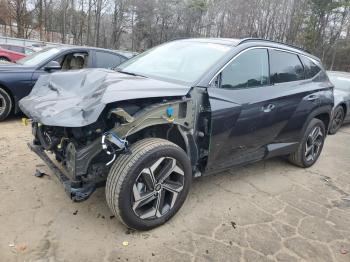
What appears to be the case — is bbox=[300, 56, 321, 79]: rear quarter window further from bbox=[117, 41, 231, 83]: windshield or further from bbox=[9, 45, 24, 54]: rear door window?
bbox=[9, 45, 24, 54]: rear door window

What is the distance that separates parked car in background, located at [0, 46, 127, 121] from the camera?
587 centimetres

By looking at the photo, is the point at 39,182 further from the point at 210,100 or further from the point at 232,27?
the point at 232,27

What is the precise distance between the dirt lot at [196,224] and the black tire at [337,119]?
12.6ft

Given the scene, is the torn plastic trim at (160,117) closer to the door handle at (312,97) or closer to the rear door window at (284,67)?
the rear door window at (284,67)

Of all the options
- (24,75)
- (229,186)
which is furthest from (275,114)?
(24,75)

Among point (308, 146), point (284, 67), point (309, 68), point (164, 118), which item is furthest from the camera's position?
point (308, 146)

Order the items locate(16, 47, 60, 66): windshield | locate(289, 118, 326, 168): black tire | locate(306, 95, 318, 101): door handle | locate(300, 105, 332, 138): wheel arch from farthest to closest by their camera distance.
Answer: locate(16, 47, 60, 66): windshield < locate(289, 118, 326, 168): black tire < locate(300, 105, 332, 138): wheel arch < locate(306, 95, 318, 101): door handle

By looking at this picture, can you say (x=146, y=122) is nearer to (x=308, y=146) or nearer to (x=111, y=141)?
(x=111, y=141)

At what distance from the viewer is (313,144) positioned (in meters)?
5.18

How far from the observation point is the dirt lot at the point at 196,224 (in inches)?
111

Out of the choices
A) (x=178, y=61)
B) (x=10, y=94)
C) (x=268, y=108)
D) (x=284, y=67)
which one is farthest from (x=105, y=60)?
(x=268, y=108)

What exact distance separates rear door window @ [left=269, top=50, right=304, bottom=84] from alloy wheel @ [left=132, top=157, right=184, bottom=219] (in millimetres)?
1815

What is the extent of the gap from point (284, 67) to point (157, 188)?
2.42 m

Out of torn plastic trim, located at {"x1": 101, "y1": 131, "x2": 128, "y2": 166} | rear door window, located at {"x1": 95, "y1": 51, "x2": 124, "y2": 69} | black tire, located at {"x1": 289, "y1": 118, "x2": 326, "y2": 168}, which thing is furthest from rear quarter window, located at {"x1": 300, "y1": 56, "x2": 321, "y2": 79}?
rear door window, located at {"x1": 95, "y1": 51, "x2": 124, "y2": 69}
